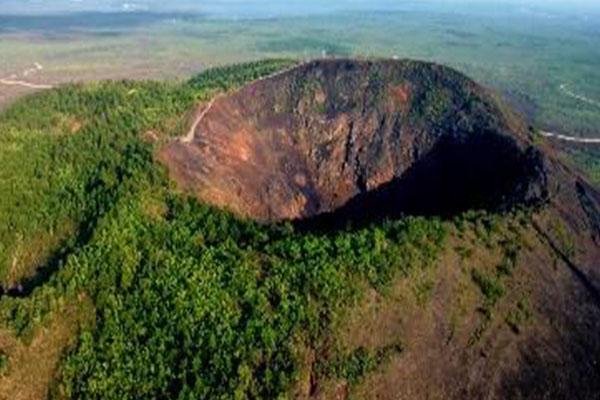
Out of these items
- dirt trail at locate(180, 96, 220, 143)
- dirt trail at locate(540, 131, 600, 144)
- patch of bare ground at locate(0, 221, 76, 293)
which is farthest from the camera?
dirt trail at locate(540, 131, 600, 144)

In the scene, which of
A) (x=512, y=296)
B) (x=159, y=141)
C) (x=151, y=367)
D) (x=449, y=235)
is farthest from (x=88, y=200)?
(x=512, y=296)

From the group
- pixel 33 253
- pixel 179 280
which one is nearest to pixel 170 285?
pixel 179 280

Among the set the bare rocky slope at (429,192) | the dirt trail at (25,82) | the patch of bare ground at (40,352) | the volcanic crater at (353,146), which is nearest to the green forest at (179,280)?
the patch of bare ground at (40,352)

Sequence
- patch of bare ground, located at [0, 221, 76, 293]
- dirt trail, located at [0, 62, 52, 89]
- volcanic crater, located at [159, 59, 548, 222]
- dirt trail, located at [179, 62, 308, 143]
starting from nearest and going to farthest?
patch of bare ground, located at [0, 221, 76, 293] → volcanic crater, located at [159, 59, 548, 222] → dirt trail, located at [179, 62, 308, 143] → dirt trail, located at [0, 62, 52, 89]

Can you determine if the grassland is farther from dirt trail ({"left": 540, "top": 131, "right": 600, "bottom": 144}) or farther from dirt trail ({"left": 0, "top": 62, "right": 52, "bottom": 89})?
dirt trail ({"left": 0, "top": 62, "right": 52, "bottom": 89})

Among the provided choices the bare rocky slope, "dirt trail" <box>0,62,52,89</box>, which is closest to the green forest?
the bare rocky slope

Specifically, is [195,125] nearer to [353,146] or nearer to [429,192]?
[353,146]

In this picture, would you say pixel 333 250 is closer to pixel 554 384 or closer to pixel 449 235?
pixel 449 235
